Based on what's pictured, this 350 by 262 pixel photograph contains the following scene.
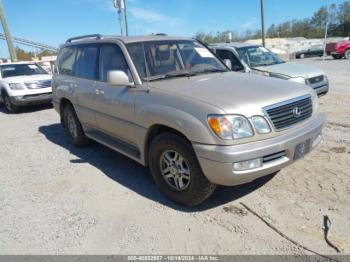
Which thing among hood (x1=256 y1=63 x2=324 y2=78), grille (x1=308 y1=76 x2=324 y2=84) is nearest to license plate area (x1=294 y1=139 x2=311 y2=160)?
hood (x1=256 y1=63 x2=324 y2=78)

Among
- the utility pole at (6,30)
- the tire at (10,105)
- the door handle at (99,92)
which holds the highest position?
the utility pole at (6,30)

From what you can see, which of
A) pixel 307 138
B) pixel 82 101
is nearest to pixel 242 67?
pixel 82 101

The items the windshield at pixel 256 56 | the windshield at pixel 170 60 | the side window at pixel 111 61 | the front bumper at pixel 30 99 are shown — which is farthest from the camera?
the front bumper at pixel 30 99

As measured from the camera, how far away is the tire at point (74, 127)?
240 inches

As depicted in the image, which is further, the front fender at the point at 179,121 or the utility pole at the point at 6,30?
the utility pole at the point at 6,30

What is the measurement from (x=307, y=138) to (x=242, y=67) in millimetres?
4923

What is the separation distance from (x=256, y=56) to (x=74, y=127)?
5562mm

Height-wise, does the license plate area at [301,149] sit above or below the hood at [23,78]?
below

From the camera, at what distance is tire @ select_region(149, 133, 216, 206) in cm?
348

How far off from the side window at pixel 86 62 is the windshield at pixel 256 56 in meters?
4.89

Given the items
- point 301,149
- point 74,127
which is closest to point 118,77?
point 301,149

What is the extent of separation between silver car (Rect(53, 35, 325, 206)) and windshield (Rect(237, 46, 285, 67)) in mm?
4163

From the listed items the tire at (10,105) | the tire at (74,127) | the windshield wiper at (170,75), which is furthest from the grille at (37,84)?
the windshield wiper at (170,75)

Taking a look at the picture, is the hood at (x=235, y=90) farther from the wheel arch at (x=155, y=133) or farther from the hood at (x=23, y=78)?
the hood at (x=23, y=78)
